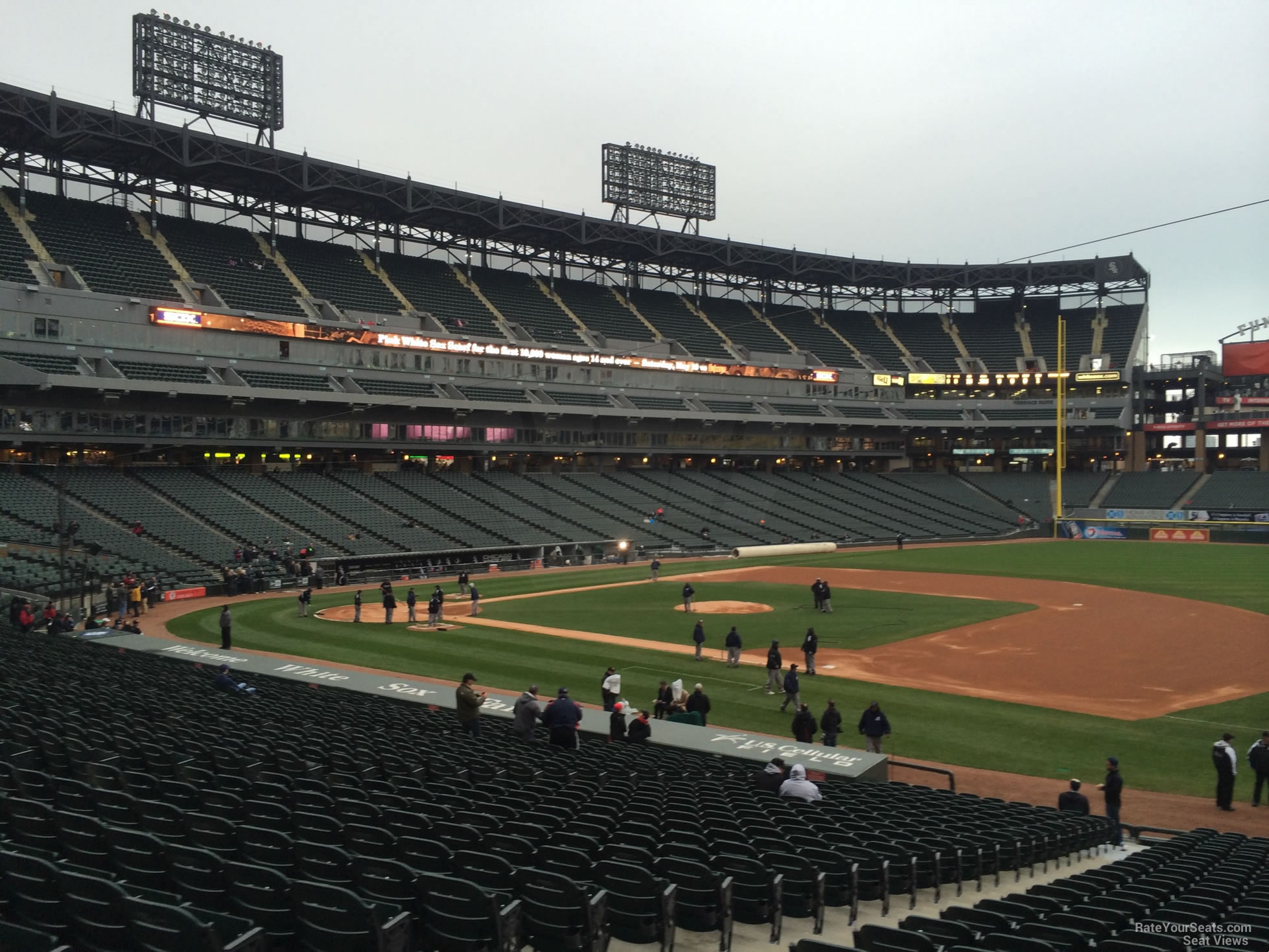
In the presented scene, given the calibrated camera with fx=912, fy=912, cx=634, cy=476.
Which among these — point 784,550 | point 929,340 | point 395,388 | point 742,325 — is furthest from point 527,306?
point 929,340

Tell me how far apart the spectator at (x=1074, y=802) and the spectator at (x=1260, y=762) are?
12.7ft

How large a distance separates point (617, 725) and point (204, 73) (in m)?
66.8

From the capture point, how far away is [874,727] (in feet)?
63.2

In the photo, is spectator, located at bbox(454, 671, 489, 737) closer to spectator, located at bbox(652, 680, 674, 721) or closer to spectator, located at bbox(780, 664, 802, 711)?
spectator, located at bbox(652, 680, 674, 721)

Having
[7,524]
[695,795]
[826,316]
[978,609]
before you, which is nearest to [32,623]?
[7,524]

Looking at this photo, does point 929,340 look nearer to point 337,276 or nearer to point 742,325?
point 742,325

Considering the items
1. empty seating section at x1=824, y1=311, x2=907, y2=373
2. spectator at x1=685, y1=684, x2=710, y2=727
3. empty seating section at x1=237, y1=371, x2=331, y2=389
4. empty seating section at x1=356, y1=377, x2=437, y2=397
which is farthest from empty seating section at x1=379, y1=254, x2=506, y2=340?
spectator at x1=685, y1=684, x2=710, y2=727

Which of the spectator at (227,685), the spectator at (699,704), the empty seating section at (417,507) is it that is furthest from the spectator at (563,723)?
the empty seating section at (417,507)

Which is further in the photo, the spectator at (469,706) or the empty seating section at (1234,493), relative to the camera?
the empty seating section at (1234,493)

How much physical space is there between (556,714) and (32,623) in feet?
71.8

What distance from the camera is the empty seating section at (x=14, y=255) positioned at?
174 feet

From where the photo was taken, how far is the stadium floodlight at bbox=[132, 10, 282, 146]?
63.8m

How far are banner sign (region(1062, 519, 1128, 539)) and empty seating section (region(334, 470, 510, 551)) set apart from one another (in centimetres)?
5053

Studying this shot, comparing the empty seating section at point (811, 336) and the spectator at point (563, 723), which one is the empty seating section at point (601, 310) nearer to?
the empty seating section at point (811, 336)
